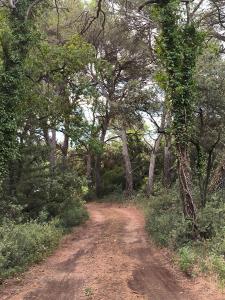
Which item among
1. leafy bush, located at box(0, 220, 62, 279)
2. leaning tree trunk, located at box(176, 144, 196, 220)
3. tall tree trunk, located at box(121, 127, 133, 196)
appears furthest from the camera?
tall tree trunk, located at box(121, 127, 133, 196)

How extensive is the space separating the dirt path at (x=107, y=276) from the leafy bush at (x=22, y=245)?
30 centimetres

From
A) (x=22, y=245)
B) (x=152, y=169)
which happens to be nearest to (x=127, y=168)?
(x=152, y=169)

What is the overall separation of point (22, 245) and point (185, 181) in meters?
5.06

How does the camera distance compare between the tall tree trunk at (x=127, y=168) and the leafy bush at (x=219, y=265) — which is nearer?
the leafy bush at (x=219, y=265)

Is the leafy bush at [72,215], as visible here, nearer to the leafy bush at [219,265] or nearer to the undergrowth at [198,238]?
the undergrowth at [198,238]

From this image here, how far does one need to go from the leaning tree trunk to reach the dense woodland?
30mm

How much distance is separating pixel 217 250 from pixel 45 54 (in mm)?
10432

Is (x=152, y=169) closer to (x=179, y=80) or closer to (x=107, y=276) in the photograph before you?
(x=179, y=80)

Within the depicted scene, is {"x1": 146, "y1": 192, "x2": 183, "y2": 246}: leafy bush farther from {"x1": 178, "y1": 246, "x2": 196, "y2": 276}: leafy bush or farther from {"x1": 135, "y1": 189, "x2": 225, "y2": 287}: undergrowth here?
{"x1": 178, "y1": 246, "x2": 196, "y2": 276}: leafy bush

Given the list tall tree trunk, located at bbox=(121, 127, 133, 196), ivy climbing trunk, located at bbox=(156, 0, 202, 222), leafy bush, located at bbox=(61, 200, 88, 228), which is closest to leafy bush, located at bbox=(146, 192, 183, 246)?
ivy climbing trunk, located at bbox=(156, 0, 202, 222)

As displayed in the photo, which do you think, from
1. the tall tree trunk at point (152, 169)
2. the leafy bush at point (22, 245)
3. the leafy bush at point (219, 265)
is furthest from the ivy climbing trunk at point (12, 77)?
the tall tree trunk at point (152, 169)

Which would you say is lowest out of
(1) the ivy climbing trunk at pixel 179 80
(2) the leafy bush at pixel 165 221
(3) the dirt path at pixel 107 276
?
(3) the dirt path at pixel 107 276

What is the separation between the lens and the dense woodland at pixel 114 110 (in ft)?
41.5

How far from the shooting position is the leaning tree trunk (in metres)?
12.6
